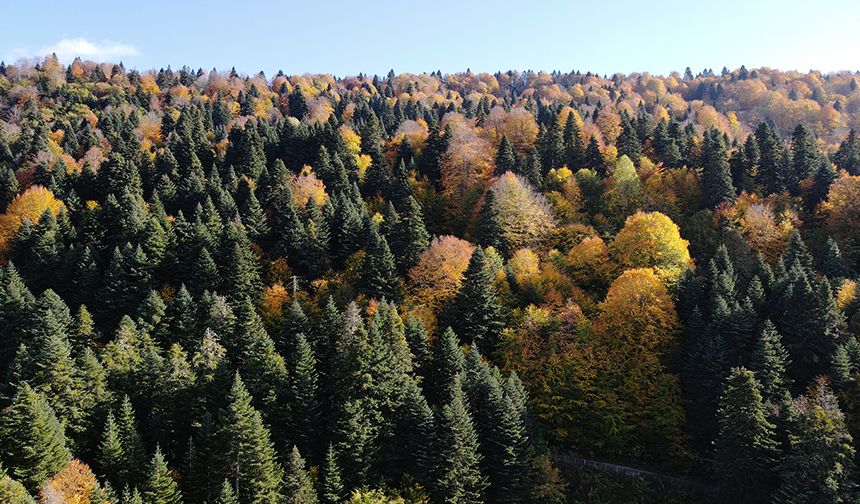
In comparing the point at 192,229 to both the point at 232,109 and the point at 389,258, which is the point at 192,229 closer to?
the point at 389,258

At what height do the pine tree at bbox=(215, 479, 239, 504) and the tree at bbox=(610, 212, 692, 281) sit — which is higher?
the tree at bbox=(610, 212, 692, 281)

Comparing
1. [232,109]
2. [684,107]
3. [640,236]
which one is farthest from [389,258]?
[684,107]

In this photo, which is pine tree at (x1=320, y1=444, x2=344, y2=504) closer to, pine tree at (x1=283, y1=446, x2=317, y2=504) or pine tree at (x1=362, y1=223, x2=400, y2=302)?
pine tree at (x1=283, y1=446, x2=317, y2=504)

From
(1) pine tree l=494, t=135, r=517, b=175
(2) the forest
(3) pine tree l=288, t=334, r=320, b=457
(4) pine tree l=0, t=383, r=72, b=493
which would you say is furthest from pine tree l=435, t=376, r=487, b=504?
(1) pine tree l=494, t=135, r=517, b=175

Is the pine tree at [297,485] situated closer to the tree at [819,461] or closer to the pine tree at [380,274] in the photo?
the pine tree at [380,274]

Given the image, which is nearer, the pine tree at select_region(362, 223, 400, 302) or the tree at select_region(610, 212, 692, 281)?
the pine tree at select_region(362, 223, 400, 302)

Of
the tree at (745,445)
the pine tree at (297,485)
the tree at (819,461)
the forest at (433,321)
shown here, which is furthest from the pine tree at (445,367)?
the tree at (819,461)
